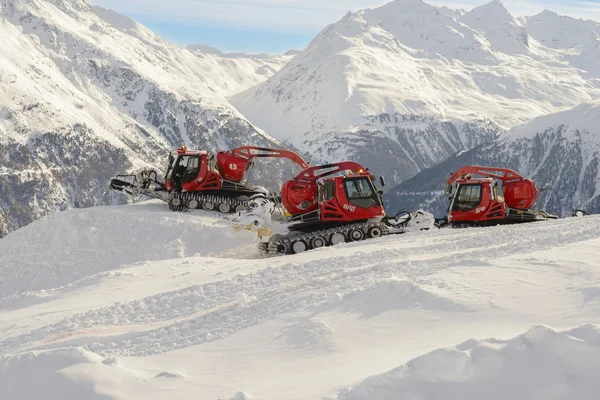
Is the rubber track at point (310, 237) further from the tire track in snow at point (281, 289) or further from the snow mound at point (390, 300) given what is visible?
the snow mound at point (390, 300)

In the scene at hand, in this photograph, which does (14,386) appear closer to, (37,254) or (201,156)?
(37,254)

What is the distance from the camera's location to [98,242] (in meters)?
24.7

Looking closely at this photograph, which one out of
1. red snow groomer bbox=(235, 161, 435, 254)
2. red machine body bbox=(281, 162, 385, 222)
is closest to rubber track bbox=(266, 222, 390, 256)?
red snow groomer bbox=(235, 161, 435, 254)

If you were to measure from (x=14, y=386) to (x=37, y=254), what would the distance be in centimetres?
1683

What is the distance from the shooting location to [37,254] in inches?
944

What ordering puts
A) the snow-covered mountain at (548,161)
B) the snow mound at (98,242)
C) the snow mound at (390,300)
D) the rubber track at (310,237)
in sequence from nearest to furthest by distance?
the snow mound at (390,300) < the rubber track at (310,237) < the snow mound at (98,242) < the snow-covered mountain at (548,161)

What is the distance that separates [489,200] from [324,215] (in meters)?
6.86

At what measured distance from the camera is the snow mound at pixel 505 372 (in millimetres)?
6633

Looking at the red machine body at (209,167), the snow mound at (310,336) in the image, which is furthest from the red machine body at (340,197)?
the snow mound at (310,336)

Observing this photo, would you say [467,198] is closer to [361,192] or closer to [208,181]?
[361,192]

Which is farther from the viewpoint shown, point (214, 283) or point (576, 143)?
point (576, 143)

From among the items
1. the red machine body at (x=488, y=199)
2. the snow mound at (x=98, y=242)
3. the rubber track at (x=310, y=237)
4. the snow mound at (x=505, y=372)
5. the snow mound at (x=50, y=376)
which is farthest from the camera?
the red machine body at (x=488, y=199)

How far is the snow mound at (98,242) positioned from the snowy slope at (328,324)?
5.31 m

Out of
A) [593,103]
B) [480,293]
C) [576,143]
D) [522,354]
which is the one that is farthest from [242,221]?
[593,103]
